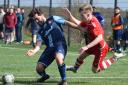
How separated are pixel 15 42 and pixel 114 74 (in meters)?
17.6

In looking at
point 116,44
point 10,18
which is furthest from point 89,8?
point 10,18

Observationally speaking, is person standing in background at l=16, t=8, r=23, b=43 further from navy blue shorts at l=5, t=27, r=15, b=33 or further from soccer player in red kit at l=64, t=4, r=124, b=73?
soccer player in red kit at l=64, t=4, r=124, b=73

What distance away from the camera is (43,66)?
11.0 metres

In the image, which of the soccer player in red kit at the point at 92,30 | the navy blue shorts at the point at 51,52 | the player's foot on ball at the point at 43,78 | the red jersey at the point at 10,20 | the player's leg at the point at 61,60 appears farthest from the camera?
A: the red jersey at the point at 10,20

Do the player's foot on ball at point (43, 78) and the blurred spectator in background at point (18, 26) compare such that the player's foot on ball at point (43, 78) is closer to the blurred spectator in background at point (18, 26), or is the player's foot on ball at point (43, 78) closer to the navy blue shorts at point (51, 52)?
the navy blue shorts at point (51, 52)

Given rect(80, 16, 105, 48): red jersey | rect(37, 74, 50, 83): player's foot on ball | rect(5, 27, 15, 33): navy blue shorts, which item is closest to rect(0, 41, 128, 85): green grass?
rect(37, 74, 50, 83): player's foot on ball

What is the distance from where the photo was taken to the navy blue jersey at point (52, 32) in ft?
35.7

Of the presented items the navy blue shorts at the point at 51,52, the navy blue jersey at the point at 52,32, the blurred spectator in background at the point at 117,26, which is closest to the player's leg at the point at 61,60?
the navy blue shorts at the point at 51,52

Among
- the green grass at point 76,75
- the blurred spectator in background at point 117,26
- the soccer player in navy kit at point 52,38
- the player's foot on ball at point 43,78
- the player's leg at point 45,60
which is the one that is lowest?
the blurred spectator in background at point 117,26

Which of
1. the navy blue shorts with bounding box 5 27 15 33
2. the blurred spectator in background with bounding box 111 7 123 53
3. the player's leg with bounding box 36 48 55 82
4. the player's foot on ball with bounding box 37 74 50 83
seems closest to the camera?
the player's leg with bounding box 36 48 55 82

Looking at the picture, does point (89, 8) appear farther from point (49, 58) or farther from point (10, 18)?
point (10, 18)

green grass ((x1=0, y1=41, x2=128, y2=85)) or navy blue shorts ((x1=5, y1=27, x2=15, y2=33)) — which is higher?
green grass ((x1=0, y1=41, x2=128, y2=85))

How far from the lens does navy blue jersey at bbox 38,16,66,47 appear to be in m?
10.9

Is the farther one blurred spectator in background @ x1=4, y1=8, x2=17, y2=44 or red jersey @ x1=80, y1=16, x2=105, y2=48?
blurred spectator in background @ x1=4, y1=8, x2=17, y2=44
